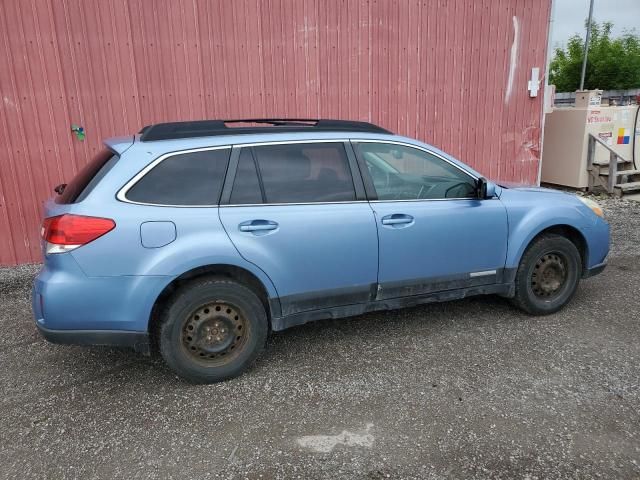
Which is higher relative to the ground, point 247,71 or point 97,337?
point 247,71

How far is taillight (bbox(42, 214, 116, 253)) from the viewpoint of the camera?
295 cm

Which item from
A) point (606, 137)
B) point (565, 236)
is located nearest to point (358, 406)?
point (565, 236)

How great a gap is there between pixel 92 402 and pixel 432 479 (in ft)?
7.11

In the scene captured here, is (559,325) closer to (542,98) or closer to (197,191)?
(197,191)

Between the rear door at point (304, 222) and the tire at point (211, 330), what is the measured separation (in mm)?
240

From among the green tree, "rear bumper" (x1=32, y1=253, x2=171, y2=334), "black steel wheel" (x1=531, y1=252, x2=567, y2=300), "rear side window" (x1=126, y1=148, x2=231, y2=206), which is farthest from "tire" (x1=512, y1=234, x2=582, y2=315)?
the green tree

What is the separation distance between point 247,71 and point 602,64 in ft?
72.2

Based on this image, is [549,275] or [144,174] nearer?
[144,174]

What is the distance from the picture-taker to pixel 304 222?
3.40 m

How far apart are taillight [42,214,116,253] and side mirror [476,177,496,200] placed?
8.89ft

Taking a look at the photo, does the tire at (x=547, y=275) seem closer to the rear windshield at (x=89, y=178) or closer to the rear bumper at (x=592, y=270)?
the rear bumper at (x=592, y=270)

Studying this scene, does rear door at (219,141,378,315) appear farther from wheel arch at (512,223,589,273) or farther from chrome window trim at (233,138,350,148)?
wheel arch at (512,223,589,273)

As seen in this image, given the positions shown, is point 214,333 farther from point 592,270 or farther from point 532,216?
point 592,270

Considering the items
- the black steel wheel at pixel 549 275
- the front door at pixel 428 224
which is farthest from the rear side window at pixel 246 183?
the black steel wheel at pixel 549 275
